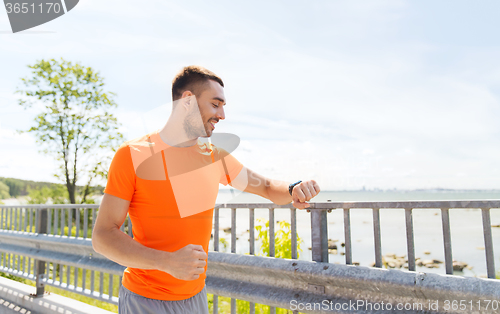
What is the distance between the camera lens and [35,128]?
18844 millimetres

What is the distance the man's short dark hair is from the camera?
1818 millimetres

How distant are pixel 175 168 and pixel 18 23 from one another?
2391mm

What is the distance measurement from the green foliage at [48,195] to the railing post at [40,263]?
704 inches

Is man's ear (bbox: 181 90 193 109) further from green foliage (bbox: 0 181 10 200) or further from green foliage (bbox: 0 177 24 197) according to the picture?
green foliage (bbox: 0 181 10 200)

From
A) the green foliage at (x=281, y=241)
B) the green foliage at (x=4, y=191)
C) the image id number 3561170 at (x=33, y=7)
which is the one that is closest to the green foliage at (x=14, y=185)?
the green foliage at (x=4, y=191)

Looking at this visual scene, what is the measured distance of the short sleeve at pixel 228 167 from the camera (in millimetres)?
2148

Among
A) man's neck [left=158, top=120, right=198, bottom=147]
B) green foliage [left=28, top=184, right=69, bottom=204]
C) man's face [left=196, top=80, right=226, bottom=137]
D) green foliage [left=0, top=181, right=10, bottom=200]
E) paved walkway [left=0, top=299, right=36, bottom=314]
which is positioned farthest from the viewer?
green foliage [left=0, top=181, right=10, bottom=200]

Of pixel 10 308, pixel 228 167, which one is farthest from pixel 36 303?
pixel 228 167

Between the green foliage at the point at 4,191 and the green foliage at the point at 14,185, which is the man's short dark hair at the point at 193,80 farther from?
the green foliage at the point at 4,191

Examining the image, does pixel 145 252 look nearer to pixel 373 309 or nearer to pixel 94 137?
pixel 373 309

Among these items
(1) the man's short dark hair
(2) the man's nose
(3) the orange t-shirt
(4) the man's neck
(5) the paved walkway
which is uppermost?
(1) the man's short dark hair

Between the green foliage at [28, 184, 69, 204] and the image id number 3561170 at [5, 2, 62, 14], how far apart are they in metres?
20.4

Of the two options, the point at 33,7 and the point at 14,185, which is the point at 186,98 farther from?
the point at 14,185
